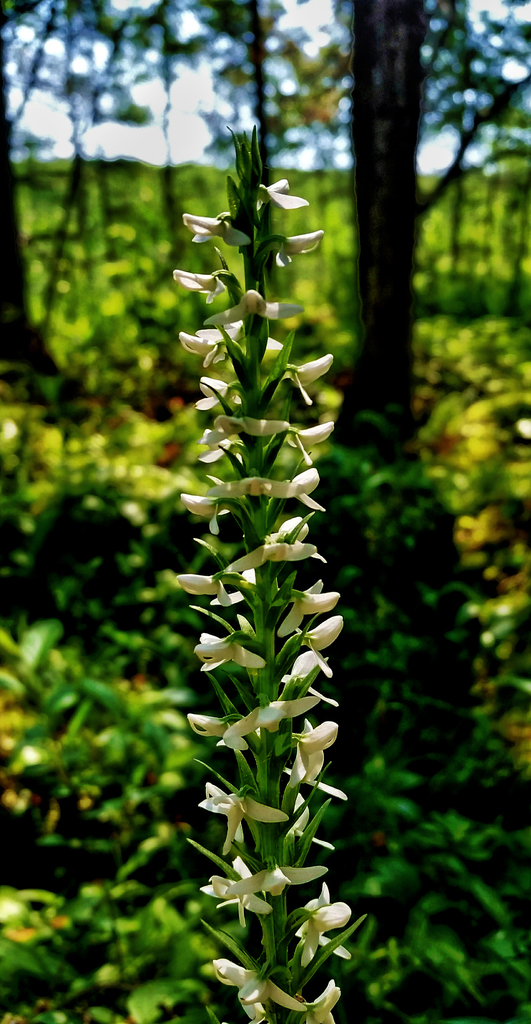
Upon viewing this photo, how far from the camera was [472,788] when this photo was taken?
2.71 m

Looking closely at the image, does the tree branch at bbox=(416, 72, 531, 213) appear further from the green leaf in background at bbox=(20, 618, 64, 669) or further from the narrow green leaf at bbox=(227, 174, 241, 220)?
the narrow green leaf at bbox=(227, 174, 241, 220)

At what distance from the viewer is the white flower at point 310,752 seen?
0.93 metres

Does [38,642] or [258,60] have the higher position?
[258,60]

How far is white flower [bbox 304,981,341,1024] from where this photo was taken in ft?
3.10

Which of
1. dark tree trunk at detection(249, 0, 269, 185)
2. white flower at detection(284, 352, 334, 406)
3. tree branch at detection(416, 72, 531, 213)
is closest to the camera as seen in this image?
white flower at detection(284, 352, 334, 406)

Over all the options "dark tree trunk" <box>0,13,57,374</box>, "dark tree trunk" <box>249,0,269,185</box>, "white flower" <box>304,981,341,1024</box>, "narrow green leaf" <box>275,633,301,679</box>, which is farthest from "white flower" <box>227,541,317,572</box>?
"dark tree trunk" <box>249,0,269,185</box>

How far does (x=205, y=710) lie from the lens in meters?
3.03

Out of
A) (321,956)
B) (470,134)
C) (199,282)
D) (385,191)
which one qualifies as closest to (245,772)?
(321,956)

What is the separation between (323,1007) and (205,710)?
6.96 ft

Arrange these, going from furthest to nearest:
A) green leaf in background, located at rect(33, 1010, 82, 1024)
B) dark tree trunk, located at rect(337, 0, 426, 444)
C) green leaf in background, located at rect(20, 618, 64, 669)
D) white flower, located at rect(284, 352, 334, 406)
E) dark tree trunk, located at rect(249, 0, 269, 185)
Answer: dark tree trunk, located at rect(249, 0, 269, 185), dark tree trunk, located at rect(337, 0, 426, 444), green leaf in background, located at rect(20, 618, 64, 669), green leaf in background, located at rect(33, 1010, 82, 1024), white flower, located at rect(284, 352, 334, 406)

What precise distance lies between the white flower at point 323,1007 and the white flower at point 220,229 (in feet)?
3.20

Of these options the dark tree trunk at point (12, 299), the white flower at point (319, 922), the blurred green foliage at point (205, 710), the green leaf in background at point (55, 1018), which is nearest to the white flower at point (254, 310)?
the white flower at point (319, 922)

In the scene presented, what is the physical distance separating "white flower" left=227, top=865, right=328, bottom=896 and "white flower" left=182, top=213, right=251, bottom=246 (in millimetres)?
784

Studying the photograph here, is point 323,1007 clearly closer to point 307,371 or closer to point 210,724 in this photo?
point 210,724
